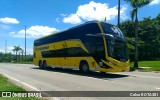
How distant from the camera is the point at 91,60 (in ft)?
75.9

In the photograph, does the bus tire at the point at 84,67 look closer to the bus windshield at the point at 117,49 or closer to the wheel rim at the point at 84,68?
the wheel rim at the point at 84,68

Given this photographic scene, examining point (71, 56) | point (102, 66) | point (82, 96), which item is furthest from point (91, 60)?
point (82, 96)

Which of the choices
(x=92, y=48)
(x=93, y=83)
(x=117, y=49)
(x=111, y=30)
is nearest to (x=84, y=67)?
(x=92, y=48)

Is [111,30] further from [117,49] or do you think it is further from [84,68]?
[84,68]

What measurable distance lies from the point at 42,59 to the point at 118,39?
571 inches

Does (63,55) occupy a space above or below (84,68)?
above

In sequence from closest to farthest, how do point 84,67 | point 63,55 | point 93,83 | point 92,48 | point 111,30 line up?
point 93,83
point 111,30
point 92,48
point 84,67
point 63,55

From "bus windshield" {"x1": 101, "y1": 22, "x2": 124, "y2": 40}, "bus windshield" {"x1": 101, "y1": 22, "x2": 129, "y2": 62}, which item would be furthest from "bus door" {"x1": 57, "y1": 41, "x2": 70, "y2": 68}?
"bus windshield" {"x1": 101, "y1": 22, "x2": 129, "y2": 62}

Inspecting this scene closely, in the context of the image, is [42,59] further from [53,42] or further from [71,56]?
[71,56]

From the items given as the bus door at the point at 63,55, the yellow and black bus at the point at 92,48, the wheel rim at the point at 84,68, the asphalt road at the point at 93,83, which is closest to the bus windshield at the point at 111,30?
the yellow and black bus at the point at 92,48

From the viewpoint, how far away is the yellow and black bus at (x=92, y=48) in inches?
851

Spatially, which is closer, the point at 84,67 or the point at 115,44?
the point at 115,44

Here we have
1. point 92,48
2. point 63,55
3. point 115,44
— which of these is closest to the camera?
point 115,44

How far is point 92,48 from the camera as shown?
75.7ft
